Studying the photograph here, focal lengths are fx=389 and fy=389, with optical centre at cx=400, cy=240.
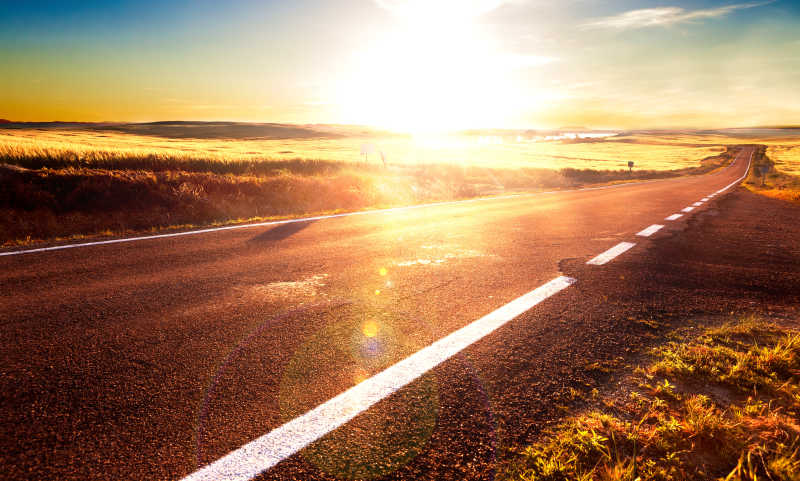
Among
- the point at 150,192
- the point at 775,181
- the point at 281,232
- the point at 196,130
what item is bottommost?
the point at 281,232

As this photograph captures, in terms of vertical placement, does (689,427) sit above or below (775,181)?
below

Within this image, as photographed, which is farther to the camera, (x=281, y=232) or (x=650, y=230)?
(x=650, y=230)

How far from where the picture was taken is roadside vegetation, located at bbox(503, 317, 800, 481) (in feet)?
5.54

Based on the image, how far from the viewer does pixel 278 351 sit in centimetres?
279

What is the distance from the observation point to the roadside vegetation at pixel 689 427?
5.54 feet

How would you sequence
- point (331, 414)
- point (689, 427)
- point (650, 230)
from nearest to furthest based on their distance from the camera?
point (689, 427) < point (331, 414) < point (650, 230)

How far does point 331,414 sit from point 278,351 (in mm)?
863

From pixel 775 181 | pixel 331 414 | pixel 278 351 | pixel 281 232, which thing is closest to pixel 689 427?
pixel 331 414

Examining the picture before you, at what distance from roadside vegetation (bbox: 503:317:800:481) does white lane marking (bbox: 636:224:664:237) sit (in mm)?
4958

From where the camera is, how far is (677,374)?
245cm

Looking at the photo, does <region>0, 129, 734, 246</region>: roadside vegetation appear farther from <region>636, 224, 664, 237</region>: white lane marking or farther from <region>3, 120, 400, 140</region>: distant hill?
<region>3, 120, 400, 140</region>: distant hill

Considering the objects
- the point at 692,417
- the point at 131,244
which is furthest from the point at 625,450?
the point at 131,244

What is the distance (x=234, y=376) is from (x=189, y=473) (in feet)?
2.54

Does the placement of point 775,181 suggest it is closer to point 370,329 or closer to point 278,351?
point 370,329
